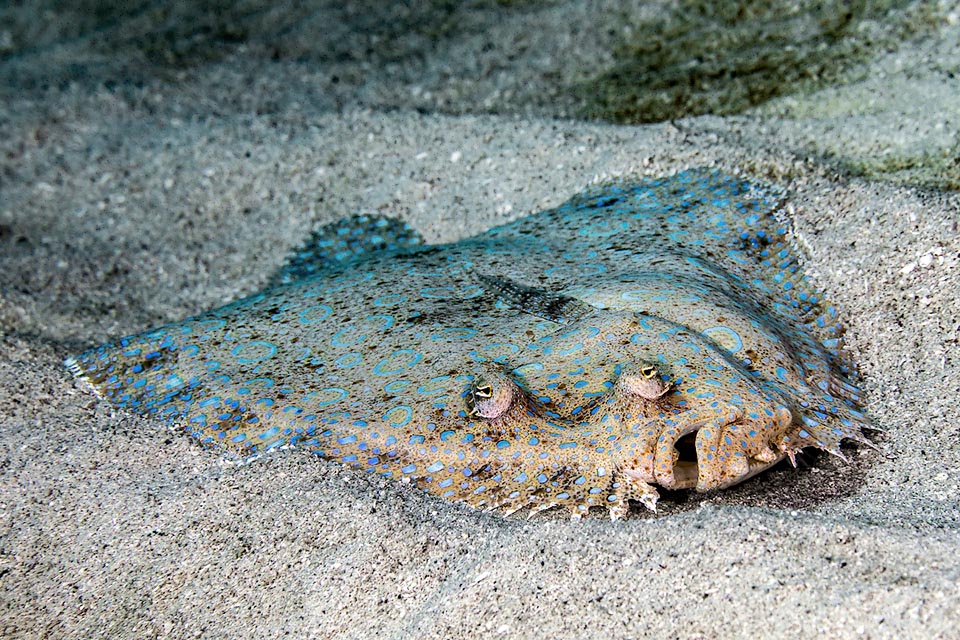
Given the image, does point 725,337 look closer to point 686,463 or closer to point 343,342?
point 686,463

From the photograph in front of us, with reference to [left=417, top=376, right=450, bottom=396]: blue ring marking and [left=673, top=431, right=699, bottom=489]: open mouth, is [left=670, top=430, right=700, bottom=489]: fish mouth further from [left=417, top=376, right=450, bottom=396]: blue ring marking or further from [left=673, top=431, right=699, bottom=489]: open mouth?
[left=417, top=376, right=450, bottom=396]: blue ring marking

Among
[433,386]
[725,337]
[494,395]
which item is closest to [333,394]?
[433,386]

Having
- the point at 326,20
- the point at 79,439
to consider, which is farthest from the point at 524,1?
the point at 79,439

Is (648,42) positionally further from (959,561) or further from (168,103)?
(959,561)

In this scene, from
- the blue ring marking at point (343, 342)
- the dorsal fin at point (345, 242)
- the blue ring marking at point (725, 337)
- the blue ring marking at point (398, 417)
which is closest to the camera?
the blue ring marking at point (398, 417)

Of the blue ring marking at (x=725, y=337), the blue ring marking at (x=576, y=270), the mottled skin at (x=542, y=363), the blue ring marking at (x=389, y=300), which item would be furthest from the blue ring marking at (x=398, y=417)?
the blue ring marking at (x=725, y=337)

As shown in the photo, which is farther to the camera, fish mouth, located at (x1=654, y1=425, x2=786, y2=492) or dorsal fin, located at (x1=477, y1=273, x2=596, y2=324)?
dorsal fin, located at (x1=477, y1=273, x2=596, y2=324)

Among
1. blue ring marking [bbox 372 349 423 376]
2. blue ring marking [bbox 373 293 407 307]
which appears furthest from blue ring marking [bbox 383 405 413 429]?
blue ring marking [bbox 373 293 407 307]

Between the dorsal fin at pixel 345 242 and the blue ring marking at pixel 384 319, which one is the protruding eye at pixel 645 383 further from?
the dorsal fin at pixel 345 242
